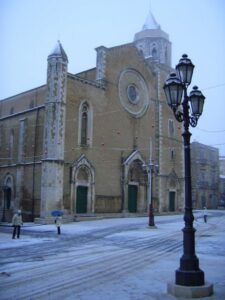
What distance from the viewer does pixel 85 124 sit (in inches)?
1253

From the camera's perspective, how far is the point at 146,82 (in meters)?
40.5

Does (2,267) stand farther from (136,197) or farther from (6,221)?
(136,197)

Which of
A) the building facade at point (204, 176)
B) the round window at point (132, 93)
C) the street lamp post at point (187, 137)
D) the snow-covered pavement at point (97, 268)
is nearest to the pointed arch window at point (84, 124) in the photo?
the round window at point (132, 93)

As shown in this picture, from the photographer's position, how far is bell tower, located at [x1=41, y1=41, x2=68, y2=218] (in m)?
27.3

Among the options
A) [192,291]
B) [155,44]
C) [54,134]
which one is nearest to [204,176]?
[155,44]

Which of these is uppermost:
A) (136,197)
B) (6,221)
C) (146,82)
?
(146,82)

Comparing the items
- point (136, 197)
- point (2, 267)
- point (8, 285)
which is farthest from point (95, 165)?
point (8, 285)

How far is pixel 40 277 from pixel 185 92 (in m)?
5.54

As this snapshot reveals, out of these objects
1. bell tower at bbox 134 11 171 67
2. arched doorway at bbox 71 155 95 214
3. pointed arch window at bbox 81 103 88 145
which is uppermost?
bell tower at bbox 134 11 171 67

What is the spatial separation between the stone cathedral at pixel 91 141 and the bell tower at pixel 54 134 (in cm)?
7

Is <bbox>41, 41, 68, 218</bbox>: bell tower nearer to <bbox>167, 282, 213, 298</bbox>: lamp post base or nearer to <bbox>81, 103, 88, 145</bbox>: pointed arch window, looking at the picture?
<bbox>81, 103, 88, 145</bbox>: pointed arch window

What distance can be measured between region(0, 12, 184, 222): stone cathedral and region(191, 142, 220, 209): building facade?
1773 cm

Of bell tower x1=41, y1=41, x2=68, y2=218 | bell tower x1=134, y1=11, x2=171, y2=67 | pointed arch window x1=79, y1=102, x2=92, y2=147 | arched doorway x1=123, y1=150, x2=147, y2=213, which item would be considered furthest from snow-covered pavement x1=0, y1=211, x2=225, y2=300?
bell tower x1=134, y1=11, x2=171, y2=67

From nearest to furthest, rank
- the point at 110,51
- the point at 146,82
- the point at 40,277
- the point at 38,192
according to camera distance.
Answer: the point at 40,277 → the point at 38,192 → the point at 110,51 → the point at 146,82
